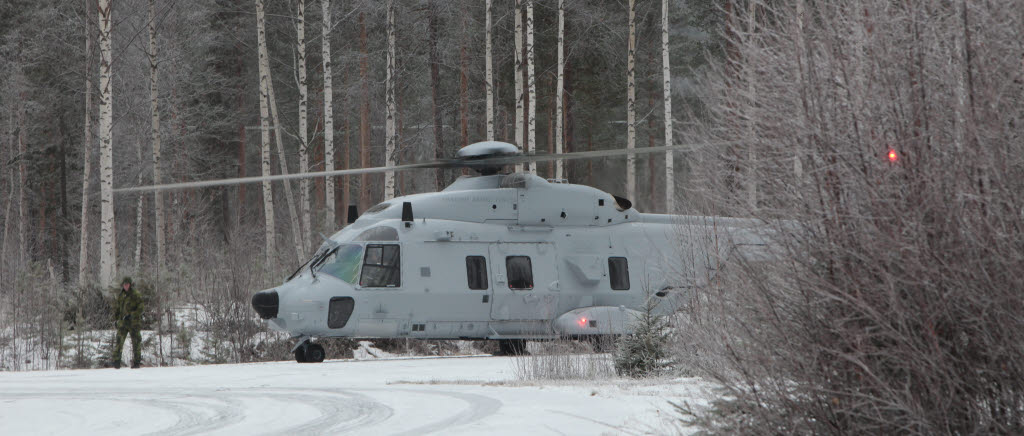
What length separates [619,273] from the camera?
1599 centimetres

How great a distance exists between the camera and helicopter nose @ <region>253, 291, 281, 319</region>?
545 inches

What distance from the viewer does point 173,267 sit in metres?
22.9

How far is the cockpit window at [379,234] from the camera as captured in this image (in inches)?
577

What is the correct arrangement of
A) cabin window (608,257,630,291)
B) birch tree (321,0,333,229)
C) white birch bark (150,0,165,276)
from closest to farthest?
cabin window (608,257,630,291) < birch tree (321,0,333,229) < white birch bark (150,0,165,276)

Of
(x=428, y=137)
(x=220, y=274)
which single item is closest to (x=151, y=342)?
(x=220, y=274)

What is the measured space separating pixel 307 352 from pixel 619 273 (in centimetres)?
498

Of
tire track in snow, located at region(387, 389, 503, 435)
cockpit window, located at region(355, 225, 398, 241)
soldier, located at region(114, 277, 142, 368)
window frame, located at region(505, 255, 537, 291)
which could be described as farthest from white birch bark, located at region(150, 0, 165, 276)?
tire track in snow, located at region(387, 389, 503, 435)

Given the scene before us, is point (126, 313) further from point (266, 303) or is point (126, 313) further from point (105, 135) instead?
point (105, 135)

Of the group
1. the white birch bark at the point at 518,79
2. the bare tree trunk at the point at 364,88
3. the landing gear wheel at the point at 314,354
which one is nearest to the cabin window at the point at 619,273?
the landing gear wheel at the point at 314,354

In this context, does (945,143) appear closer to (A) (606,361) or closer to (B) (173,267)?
(A) (606,361)

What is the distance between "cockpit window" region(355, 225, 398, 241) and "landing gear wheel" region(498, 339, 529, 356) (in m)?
2.65

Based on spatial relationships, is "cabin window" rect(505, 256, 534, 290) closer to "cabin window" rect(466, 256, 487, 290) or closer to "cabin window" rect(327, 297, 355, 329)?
"cabin window" rect(466, 256, 487, 290)

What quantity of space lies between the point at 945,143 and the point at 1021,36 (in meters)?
0.61

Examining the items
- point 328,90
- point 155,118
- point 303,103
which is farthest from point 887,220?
point 155,118
